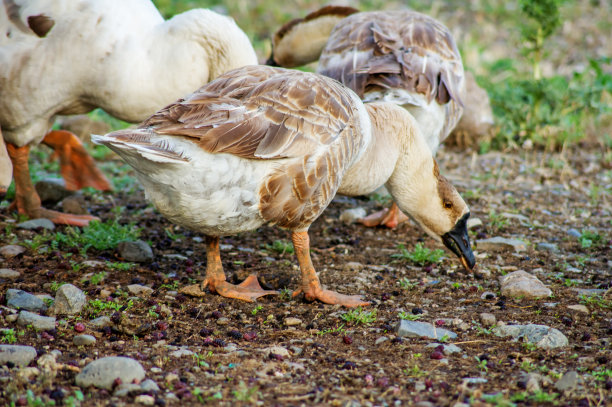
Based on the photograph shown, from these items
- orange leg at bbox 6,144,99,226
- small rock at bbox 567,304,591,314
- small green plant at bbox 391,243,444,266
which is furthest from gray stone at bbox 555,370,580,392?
orange leg at bbox 6,144,99,226

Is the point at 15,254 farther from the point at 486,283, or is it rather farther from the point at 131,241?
the point at 486,283

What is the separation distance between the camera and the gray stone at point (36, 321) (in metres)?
3.71

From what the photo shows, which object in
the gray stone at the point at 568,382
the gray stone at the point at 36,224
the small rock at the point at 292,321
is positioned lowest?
the gray stone at the point at 36,224

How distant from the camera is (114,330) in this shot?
12.5ft

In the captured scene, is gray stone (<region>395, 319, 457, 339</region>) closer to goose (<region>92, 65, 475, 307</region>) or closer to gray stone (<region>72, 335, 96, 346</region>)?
goose (<region>92, 65, 475, 307</region>)

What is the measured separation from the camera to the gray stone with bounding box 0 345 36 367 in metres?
3.23

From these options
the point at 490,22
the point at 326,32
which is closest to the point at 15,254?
the point at 326,32

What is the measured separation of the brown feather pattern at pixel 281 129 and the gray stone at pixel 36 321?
4.05 feet

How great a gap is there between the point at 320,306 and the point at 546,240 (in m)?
2.57

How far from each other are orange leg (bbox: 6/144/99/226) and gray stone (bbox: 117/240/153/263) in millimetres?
779

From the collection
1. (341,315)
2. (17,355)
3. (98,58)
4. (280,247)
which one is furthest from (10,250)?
(341,315)

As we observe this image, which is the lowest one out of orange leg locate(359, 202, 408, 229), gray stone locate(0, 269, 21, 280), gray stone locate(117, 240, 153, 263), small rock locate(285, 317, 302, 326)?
orange leg locate(359, 202, 408, 229)

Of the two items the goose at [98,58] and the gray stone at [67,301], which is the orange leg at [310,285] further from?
the goose at [98,58]

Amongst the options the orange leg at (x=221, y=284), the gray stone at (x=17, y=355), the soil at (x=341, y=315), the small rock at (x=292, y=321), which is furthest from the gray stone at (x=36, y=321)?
the small rock at (x=292, y=321)
